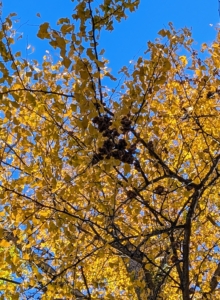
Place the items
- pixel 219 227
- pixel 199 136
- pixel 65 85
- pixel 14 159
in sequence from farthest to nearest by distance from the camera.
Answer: pixel 219 227 → pixel 199 136 → pixel 14 159 → pixel 65 85

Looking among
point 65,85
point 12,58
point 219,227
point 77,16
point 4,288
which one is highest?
point 65,85

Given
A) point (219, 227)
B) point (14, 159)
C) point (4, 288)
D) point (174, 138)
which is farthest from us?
point (219, 227)

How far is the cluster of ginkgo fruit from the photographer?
225 cm

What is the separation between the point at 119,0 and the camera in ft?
7.95

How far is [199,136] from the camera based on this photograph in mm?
4246

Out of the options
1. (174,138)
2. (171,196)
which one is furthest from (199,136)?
(171,196)

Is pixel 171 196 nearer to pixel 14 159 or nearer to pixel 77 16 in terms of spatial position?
pixel 14 159

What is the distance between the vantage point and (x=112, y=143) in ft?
7.50

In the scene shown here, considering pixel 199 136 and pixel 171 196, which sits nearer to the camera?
pixel 171 196

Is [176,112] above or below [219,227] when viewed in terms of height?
above

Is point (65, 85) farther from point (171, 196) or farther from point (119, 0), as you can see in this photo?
point (171, 196)

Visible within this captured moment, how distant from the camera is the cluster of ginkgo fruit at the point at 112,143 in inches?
88.6

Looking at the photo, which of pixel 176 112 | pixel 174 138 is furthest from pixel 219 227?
pixel 176 112

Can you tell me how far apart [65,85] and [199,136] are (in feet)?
5.66
